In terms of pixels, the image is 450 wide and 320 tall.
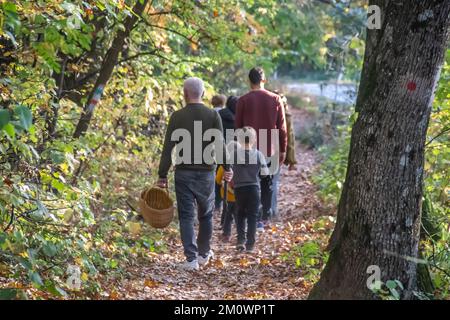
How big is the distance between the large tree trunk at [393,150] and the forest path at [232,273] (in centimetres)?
132

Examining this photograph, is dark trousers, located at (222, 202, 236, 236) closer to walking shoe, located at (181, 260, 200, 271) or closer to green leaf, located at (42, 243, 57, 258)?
walking shoe, located at (181, 260, 200, 271)

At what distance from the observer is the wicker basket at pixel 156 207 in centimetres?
824

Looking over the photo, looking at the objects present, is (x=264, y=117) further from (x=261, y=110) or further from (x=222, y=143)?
(x=222, y=143)

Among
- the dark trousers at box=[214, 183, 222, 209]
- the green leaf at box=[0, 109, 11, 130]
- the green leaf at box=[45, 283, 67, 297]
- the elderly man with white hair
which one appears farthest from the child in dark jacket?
the green leaf at box=[0, 109, 11, 130]

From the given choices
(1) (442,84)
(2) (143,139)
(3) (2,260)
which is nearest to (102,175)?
(2) (143,139)

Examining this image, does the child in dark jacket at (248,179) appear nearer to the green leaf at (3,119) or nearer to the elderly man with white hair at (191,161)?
the elderly man with white hair at (191,161)

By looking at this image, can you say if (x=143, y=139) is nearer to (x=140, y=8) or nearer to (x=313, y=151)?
(x=140, y=8)

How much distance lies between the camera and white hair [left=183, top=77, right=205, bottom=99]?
27.2 feet

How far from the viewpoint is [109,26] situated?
9.73 m

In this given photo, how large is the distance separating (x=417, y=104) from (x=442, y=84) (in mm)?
2403

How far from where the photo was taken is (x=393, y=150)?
5.64m

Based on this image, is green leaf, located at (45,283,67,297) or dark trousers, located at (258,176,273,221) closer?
green leaf, located at (45,283,67,297)

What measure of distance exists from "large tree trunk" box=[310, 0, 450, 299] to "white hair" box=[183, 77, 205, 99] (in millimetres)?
2837

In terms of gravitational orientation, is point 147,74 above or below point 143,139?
above
